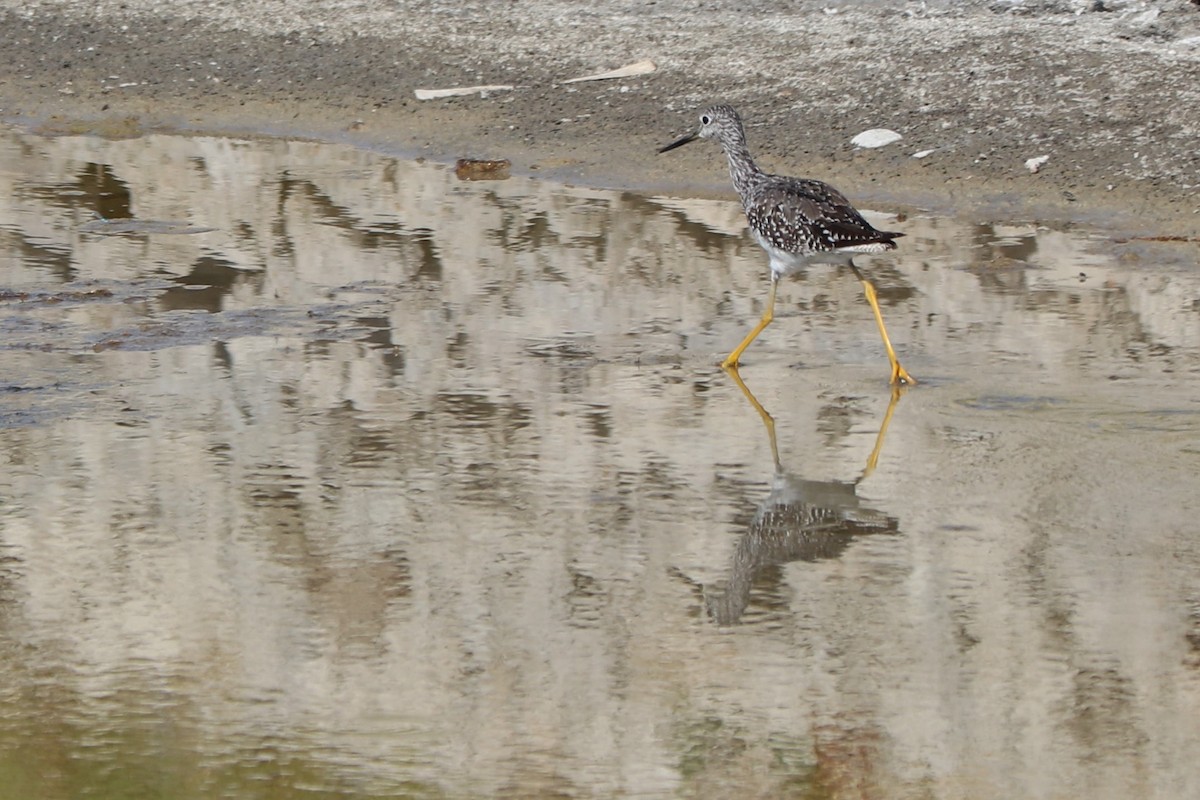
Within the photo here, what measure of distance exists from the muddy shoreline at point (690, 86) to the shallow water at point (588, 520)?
1383mm

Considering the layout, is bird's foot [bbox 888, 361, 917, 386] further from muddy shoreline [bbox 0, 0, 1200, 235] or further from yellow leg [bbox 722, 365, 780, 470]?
muddy shoreline [bbox 0, 0, 1200, 235]

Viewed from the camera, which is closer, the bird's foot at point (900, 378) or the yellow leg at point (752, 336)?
the bird's foot at point (900, 378)

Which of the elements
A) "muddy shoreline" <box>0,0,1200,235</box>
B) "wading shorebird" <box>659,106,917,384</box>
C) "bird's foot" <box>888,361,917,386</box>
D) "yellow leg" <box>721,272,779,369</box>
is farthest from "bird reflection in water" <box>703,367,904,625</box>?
"muddy shoreline" <box>0,0,1200,235</box>

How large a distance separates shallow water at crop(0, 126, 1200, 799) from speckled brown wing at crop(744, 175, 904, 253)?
50cm

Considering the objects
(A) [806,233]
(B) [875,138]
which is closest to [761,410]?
(A) [806,233]

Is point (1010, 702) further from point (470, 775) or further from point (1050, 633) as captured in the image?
point (470, 775)

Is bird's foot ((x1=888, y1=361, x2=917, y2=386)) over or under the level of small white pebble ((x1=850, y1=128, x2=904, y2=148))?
under

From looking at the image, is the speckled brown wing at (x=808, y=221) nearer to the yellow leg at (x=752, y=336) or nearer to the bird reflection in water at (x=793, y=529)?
the yellow leg at (x=752, y=336)

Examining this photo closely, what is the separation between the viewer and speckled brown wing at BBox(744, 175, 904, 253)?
7.97 m

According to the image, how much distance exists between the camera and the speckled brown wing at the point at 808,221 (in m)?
7.97

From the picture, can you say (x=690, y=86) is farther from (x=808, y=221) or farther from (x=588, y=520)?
(x=588, y=520)

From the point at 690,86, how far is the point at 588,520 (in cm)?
782

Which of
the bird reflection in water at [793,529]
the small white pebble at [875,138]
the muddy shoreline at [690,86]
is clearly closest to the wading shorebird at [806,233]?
the bird reflection in water at [793,529]

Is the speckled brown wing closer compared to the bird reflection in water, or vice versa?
the bird reflection in water
